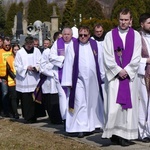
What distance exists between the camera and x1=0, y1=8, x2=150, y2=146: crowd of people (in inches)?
319

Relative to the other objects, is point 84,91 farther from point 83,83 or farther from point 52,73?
point 52,73

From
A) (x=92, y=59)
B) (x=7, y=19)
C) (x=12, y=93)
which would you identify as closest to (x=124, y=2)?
(x=7, y=19)

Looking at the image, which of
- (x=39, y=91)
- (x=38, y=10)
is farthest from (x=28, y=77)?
(x=38, y=10)

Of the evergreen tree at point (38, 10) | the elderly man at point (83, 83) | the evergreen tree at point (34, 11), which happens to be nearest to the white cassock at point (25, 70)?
the elderly man at point (83, 83)

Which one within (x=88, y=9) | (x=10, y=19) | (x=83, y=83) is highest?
(x=88, y=9)

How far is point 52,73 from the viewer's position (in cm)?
1078

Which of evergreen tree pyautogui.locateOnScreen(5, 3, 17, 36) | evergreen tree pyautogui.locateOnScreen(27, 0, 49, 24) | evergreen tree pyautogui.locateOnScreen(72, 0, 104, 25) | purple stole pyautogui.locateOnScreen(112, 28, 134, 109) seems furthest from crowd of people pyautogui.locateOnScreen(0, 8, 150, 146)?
evergreen tree pyautogui.locateOnScreen(5, 3, 17, 36)

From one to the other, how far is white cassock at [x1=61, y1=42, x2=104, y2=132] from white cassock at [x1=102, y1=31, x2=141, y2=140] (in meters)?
0.96

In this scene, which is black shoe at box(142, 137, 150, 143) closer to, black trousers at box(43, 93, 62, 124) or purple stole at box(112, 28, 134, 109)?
purple stole at box(112, 28, 134, 109)

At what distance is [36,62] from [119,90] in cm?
394

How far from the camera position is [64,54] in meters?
10.2

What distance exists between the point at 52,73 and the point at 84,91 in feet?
5.78

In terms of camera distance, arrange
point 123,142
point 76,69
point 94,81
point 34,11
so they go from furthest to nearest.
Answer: point 34,11
point 94,81
point 76,69
point 123,142

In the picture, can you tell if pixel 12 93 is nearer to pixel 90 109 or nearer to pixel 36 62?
pixel 36 62
